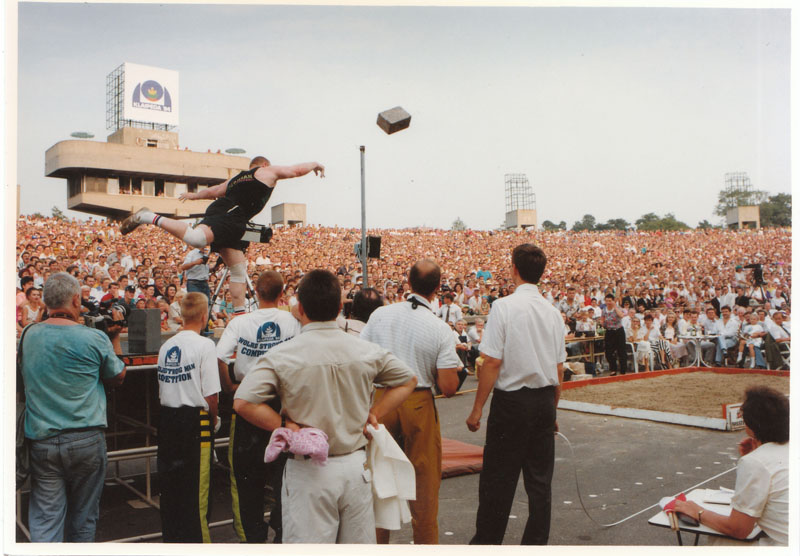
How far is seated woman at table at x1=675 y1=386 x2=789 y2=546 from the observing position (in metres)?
2.86

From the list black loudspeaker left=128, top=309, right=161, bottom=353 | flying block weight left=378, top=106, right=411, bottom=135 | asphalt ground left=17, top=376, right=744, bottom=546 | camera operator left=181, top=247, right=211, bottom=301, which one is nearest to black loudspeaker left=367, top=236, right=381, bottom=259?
flying block weight left=378, top=106, right=411, bottom=135

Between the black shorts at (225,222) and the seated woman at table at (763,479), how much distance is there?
166 inches

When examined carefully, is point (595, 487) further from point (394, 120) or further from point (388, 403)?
point (394, 120)

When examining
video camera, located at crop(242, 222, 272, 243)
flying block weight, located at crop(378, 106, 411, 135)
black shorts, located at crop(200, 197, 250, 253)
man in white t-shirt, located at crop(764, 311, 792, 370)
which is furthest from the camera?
man in white t-shirt, located at crop(764, 311, 792, 370)

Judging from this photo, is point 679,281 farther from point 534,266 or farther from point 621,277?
point 534,266

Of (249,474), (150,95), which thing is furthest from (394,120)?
(150,95)

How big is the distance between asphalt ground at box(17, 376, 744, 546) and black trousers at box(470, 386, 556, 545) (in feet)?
2.28

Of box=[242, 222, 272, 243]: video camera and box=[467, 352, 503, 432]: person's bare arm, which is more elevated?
box=[242, 222, 272, 243]: video camera

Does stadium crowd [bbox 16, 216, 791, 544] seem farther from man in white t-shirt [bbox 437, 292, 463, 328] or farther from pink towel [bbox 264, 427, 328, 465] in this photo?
man in white t-shirt [bbox 437, 292, 463, 328]

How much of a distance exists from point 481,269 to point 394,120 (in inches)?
619

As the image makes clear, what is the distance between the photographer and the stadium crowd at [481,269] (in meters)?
11.9

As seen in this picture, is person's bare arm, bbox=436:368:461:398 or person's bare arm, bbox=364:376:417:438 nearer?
person's bare arm, bbox=364:376:417:438

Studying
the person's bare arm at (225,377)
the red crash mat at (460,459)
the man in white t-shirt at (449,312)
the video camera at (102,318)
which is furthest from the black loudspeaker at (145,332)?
the man in white t-shirt at (449,312)

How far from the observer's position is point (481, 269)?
77.8ft
